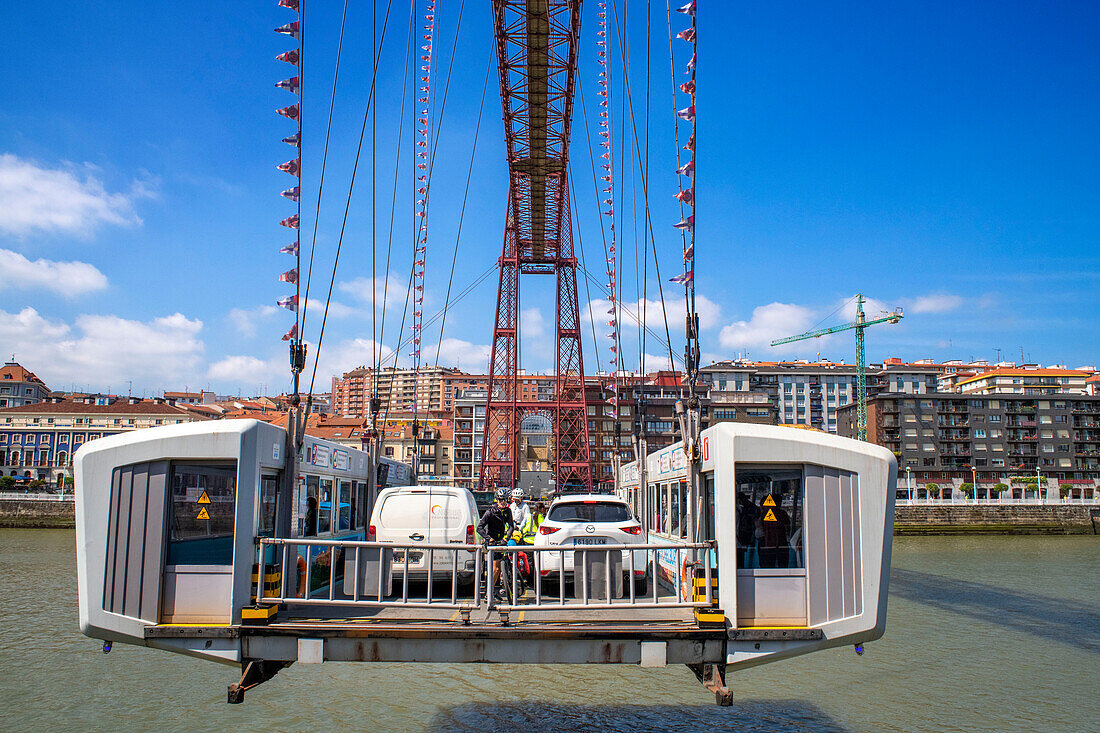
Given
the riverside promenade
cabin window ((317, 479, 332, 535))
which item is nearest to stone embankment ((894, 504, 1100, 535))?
the riverside promenade

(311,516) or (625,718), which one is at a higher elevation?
(311,516)

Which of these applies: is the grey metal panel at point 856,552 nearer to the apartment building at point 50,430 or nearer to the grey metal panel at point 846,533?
the grey metal panel at point 846,533

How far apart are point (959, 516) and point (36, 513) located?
7109 centimetres

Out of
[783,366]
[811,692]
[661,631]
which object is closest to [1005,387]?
[783,366]

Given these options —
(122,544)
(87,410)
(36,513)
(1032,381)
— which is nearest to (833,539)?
(122,544)

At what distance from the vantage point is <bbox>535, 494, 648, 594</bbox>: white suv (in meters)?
10.8

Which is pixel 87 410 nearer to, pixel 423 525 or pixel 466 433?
pixel 466 433

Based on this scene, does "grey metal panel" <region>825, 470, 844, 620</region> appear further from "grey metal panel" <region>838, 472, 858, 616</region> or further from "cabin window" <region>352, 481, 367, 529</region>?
"cabin window" <region>352, 481, 367, 529</region>

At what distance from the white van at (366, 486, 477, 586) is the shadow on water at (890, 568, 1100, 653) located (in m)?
15.3

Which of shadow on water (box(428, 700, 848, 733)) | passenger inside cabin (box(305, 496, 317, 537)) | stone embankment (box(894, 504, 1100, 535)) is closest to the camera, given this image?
passenger inside cabin (box(305, 496, 317, 537))

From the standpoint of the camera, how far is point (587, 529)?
10984mm

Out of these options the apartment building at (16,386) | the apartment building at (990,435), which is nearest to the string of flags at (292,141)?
the apartment building at (990,435)

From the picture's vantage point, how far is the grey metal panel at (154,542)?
6.76 m

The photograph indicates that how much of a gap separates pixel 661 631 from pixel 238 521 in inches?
147
